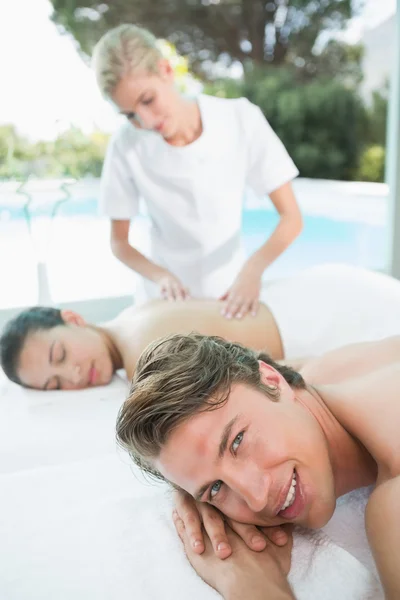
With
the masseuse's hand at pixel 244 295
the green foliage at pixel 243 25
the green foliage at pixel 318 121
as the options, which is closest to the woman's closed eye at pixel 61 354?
the masseuse's hand at pixel 244 295

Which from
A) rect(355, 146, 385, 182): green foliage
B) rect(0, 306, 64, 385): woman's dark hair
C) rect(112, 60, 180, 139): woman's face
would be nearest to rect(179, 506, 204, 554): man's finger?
rect(0, 306, 64, 385): woman's dark hair

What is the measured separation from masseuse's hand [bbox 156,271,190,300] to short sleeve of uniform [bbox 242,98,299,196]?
50 centimetres

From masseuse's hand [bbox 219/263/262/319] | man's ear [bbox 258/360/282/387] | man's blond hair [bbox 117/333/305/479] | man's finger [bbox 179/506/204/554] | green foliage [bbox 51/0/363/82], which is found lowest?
man's finger [bbox 179/506/204/554]

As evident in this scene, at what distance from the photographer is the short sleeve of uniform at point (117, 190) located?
2398 millimetres

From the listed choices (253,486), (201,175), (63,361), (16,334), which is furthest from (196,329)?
(253,486)

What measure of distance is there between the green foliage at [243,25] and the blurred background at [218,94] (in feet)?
0.05

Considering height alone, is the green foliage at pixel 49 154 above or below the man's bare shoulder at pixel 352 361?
above

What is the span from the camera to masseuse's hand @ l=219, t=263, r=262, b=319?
2094 mm

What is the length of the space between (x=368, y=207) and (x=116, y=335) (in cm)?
552

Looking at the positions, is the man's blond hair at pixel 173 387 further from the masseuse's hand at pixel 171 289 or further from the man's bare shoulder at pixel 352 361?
the masseuse's hand at pixel 171 289

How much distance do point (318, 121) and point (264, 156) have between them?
561 centimetres

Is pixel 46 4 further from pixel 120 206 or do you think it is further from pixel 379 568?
pixel 379 568

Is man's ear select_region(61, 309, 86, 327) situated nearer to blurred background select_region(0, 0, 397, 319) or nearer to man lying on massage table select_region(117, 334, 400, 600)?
man lying on massage table select_region(117, 334, 400, 600)

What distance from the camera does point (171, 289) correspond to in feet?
7.16
